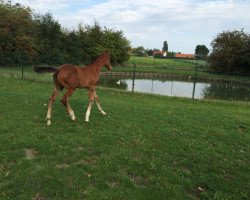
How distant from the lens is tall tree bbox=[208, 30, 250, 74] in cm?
4791

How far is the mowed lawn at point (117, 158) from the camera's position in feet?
18.6

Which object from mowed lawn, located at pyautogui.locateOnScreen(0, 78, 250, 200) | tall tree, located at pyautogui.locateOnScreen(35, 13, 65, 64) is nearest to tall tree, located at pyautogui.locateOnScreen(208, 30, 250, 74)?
tall tree, located at pyautogui.locateOnScreen(35, 13, 65, 64)

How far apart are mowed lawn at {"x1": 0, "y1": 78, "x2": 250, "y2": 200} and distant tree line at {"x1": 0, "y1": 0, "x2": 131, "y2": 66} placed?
52.3 feet

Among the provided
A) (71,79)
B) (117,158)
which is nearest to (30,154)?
(117,158)

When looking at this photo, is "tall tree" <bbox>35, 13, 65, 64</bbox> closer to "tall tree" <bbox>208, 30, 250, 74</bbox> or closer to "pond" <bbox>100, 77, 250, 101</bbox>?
"pond" <bbox>100, 77, 250, 101</bbox>

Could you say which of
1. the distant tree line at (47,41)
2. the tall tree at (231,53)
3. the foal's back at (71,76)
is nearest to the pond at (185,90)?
the distant tree line at (47,41)

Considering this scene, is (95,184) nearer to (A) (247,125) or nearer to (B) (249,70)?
(A) (247,125)

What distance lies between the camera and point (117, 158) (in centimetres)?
696

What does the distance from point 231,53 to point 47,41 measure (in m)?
25.5

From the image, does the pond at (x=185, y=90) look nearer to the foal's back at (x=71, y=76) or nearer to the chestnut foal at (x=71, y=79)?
the chestnut foal at (x=71, y=79)

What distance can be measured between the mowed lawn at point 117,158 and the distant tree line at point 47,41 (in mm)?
15951

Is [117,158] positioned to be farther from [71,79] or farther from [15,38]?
[15,38]

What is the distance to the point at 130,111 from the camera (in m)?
12.3

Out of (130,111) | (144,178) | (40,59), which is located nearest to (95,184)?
(144,178)
